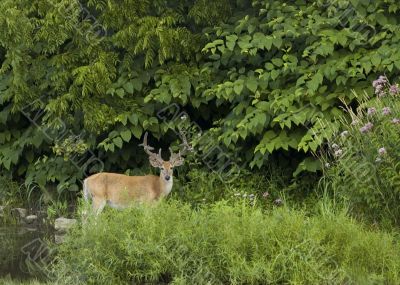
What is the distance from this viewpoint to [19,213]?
11531 millimetres

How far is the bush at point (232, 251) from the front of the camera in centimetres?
671

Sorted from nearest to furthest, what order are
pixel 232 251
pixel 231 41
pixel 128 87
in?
pixel 232 251 → pixel 231 41 → pixel 128 87

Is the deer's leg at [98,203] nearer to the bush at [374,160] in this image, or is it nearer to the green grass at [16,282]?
the green grass at [16,282]

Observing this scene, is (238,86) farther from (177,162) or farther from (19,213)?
(19,213)

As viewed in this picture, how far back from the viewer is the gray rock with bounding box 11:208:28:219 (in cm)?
1147

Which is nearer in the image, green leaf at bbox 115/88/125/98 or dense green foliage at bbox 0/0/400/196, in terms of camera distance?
dense green foliage at bbox 0/0/400/196

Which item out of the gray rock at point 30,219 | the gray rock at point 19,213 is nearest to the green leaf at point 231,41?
the gray rock at point 30,219

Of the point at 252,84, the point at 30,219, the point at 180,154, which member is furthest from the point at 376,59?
the point at 30,219

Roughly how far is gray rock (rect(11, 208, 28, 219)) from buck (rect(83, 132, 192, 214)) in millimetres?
1902

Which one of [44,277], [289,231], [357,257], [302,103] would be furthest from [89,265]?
[302,103]

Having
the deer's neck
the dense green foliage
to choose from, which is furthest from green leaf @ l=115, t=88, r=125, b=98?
the deer's neck

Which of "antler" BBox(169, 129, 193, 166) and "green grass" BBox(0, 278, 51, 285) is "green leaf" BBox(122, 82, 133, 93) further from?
"green grass" BBox(0, 278, 51, 285)

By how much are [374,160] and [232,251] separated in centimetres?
188

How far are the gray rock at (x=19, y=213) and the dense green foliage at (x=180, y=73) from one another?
40cm
